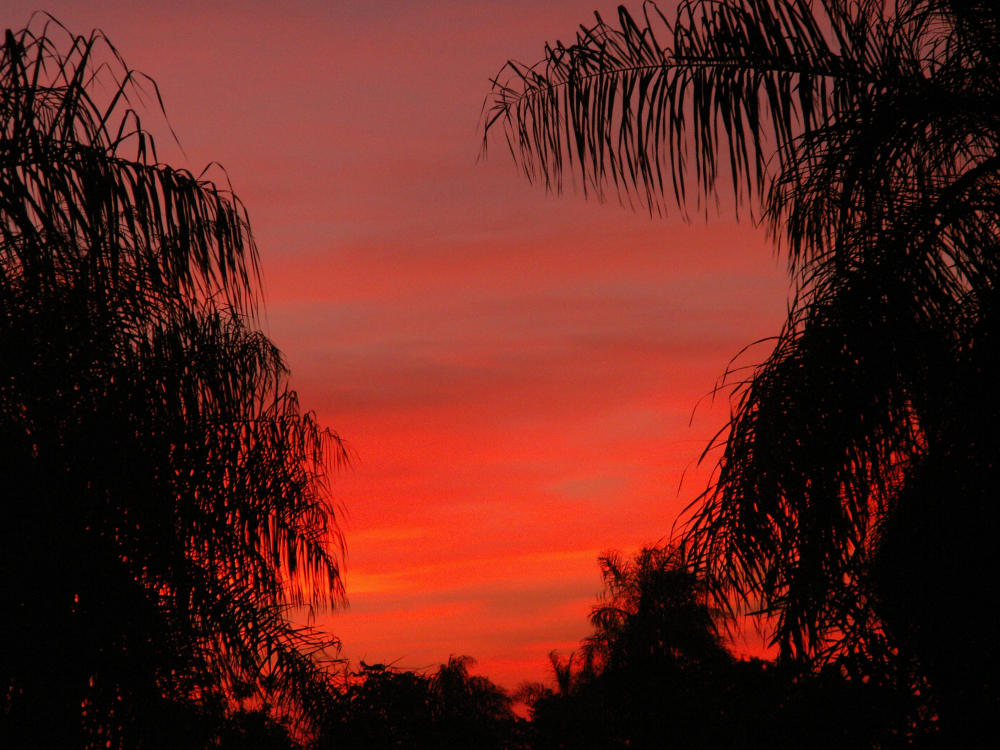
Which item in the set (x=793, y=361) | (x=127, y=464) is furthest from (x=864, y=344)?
(x=127, y=464)

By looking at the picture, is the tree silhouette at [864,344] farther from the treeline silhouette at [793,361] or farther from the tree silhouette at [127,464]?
the tree silhouette at [127,464]

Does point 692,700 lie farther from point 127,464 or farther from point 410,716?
point 127,464

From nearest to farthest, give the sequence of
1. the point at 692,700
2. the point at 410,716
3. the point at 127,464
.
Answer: the point at 127,464 < the point at 692,700 < the point at 410,716

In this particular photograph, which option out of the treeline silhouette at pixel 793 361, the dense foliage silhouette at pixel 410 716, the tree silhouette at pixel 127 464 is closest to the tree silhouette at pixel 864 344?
the treeline silhouette at pixel 793 361

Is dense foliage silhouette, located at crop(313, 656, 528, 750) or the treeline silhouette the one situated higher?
the treeline silhouette

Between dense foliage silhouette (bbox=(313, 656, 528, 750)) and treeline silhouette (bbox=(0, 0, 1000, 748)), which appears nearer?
treeline silhouette (bbox=(0, 0, 1000, 748))

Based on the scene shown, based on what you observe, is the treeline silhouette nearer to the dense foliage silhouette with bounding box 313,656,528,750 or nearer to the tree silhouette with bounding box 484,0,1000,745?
the tree silhouette with bounding box 484,0,1000,745

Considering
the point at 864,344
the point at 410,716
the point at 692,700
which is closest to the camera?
the point at 864,344

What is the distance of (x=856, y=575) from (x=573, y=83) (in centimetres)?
241

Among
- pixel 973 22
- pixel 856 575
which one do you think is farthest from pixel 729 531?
pixel 973 22

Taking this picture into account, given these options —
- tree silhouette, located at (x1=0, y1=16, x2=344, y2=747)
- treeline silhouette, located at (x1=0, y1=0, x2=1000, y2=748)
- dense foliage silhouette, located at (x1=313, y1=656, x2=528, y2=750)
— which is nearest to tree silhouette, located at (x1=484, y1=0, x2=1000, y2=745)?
treeline silhouette, located at (x1=0, y1=0, x2=1000, y2=748)

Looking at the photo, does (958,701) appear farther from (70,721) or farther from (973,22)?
(70,721)

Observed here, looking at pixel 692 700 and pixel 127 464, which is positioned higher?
pixel 127 464

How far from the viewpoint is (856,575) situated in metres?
4.07
